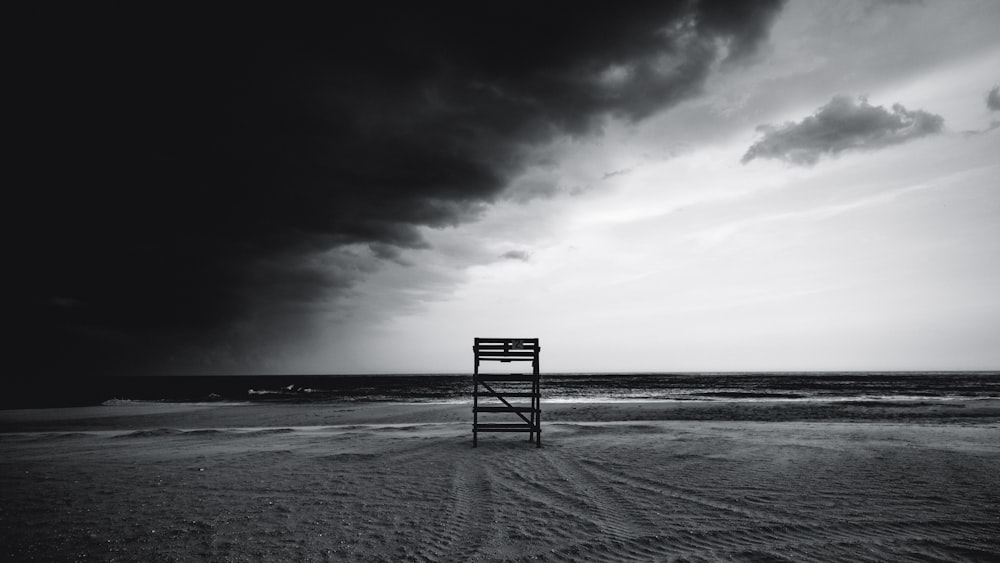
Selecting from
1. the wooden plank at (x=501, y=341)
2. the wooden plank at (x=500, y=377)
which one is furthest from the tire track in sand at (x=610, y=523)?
the wooden plank at (x=501, y=341)

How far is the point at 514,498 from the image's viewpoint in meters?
9.05

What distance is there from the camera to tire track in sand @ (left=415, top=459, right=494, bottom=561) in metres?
6.40

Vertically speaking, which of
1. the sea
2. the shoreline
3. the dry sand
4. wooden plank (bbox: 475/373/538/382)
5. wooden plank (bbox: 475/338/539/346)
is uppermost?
wooden plank (bbox: 475/338/539/346)

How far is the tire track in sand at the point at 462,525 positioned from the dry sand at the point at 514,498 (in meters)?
0.04

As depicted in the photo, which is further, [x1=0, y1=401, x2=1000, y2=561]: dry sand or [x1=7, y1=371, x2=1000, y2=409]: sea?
[x1=7, y1=371, x2=1000, y2=409]: sea

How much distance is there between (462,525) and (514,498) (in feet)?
6.02

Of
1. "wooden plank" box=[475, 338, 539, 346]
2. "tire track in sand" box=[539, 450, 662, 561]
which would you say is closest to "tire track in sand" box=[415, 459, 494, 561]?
"tire track in sand" box=[539, 450, 662, 561]

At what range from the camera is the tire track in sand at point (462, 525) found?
640cm

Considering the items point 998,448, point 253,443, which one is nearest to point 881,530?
point 998,448

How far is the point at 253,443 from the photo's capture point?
16.8m

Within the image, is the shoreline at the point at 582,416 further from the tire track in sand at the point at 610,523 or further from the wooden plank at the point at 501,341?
the tire track in sand at the point at 610,523

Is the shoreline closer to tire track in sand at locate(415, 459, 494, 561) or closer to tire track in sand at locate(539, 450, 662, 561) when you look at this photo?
tire track in sand at locate(539, 450, 662, 561)

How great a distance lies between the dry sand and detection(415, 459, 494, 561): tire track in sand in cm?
4

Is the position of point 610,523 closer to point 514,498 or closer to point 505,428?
point 514,498
